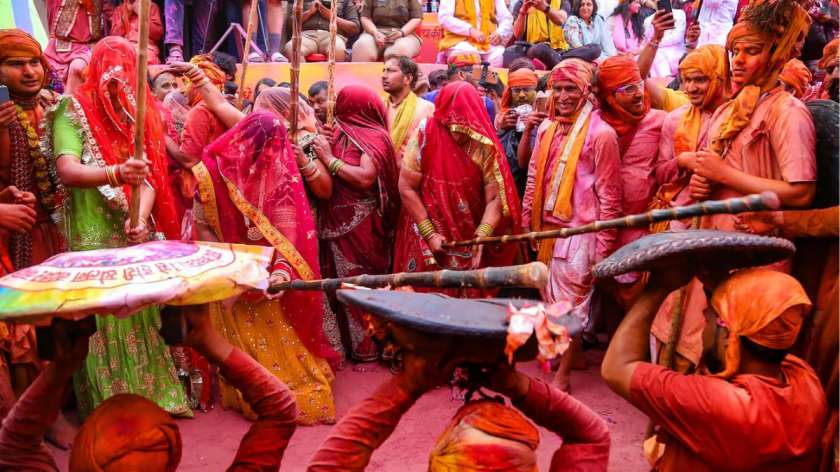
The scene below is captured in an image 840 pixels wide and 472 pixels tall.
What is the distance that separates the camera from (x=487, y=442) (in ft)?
7.74

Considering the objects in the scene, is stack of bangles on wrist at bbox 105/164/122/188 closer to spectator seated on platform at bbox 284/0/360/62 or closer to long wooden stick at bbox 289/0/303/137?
long wooden stick at bbox 289/0/303/137

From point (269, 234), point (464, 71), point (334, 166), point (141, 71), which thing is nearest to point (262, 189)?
point (269, 234)

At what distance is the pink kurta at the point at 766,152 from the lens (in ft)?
12.9

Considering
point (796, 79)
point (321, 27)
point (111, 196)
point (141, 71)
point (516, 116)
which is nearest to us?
point (141, 71)

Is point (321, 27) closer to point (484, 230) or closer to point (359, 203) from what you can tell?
point (359, 203)

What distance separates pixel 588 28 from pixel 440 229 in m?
6.34

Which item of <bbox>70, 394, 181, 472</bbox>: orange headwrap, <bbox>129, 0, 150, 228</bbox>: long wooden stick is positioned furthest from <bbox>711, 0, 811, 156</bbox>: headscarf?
<bbox>70, 394, 181, 472</bbox>: orange headwrap

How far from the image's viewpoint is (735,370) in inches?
107

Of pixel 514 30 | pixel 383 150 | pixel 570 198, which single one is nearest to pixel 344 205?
pixel 383 150

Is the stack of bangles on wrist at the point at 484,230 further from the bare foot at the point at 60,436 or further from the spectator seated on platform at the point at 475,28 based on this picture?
the spectator seated on platform at the point at 475,28

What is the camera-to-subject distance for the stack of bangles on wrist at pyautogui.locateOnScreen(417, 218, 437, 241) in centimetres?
589

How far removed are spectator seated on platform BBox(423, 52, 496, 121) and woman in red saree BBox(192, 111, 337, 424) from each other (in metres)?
2.97

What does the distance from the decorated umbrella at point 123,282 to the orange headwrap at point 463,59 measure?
761cm

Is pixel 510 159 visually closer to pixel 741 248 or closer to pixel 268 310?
pixel 268 310
